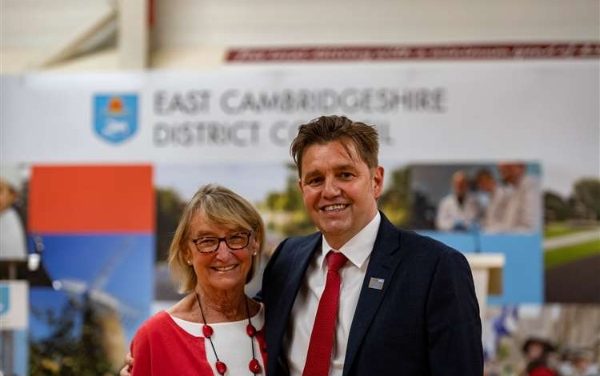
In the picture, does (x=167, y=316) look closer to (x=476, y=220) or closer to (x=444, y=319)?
(x=444, y=319)

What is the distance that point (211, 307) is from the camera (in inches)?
98.7

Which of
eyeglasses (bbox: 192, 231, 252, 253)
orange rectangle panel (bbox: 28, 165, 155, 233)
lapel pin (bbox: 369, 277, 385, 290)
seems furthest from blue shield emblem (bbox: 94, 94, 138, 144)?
lapel pin (bbox: 369, 277, 385, 290)

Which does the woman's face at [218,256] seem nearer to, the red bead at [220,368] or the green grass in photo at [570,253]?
the red bead at [220,368]

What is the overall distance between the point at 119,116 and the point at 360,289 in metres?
4.28

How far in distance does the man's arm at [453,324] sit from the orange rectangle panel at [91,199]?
4330 millimetres

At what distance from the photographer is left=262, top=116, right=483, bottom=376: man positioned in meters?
2.11

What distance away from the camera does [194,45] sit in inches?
255

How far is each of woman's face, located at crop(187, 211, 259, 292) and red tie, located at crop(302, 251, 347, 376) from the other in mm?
284

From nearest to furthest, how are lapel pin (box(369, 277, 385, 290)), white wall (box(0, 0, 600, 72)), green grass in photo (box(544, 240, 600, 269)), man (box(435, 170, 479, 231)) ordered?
lapel pin (box(369, 277, 385, 290)), green grass in photo (box(544, 240, 600, 269)), man (box(435, 170, 479, 231)), white wall (box(0, 0, 600, 72))

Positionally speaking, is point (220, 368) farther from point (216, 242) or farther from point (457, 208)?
point (457, 208)

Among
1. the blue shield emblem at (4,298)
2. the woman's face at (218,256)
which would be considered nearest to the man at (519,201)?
the blue shield emblem at (4,298)

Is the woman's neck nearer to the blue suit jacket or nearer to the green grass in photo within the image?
the blue suit jacket

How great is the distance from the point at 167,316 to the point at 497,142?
4032 millimetres

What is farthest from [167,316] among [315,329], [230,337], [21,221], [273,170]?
[21,221]
